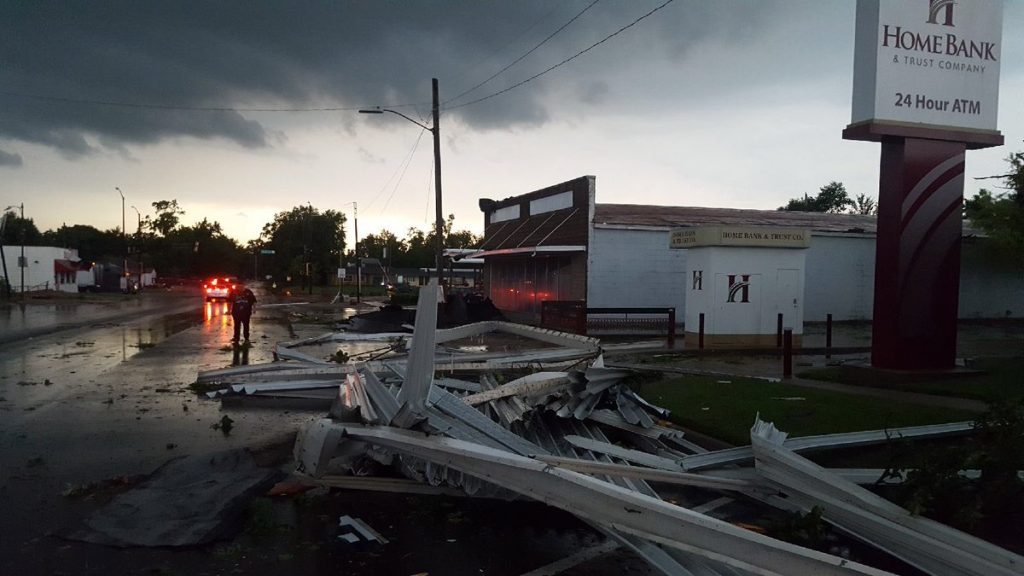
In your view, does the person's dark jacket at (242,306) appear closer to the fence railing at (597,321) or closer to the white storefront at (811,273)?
the fence railing at (597,321)

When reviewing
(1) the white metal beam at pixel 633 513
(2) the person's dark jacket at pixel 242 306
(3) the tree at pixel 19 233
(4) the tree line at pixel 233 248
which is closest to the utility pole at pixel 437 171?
(2) the person's dark jacket at pixel 242 306

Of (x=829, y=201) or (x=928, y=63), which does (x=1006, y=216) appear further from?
(x=829, y=201)

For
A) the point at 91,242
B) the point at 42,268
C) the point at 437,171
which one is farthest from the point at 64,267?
the point at 437,171

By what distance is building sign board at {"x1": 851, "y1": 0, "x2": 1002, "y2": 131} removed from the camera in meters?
12.2

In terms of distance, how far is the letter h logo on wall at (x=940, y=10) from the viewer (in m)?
12.3

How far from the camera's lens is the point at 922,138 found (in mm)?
12453

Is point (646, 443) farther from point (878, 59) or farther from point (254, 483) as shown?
point (878, 59)

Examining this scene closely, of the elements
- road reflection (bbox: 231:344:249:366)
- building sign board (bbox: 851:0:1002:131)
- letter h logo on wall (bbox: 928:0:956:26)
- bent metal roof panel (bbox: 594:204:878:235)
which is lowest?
road reflection (bbox: 231:344:249:366)

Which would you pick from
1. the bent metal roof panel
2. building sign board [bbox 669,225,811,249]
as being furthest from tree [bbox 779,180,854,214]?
building sign board [bbox 669,225,811,249]

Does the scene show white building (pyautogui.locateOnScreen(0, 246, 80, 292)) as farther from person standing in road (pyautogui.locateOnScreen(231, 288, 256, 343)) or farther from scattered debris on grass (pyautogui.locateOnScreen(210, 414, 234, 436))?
scattered debris on grass (pyautogui.locateOnScreen(210, 414, 234, 436))

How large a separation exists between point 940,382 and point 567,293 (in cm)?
1748

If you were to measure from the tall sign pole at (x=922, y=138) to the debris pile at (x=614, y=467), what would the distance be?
209 inches

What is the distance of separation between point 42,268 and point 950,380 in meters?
77.7

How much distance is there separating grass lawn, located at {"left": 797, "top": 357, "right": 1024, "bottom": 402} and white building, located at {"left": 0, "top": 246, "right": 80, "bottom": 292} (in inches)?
2754
